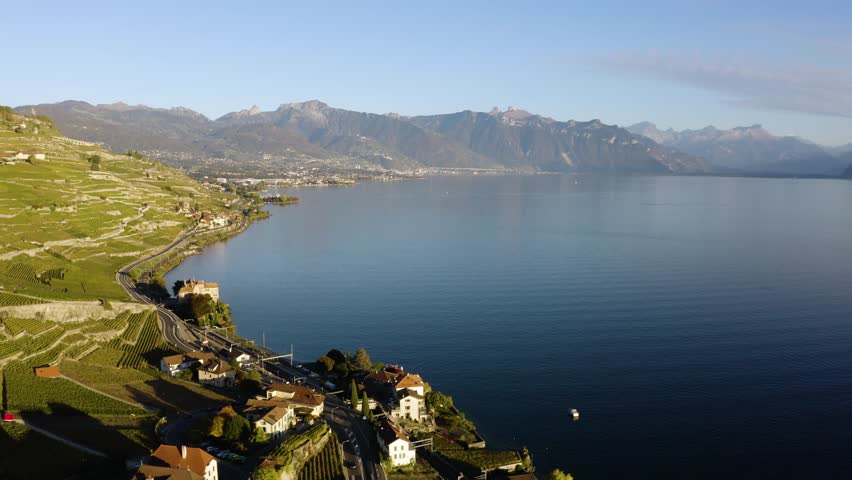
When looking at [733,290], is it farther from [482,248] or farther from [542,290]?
[482,248]

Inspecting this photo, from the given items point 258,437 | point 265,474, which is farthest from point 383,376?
point 265,474

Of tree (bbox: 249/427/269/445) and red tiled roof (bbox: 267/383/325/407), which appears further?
red tiled roof (bbox: 267/383/325/407)

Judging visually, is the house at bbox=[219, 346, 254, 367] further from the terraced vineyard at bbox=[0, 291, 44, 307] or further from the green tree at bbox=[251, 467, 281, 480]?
the green tree at bbox=[251, 467, 281, 480]

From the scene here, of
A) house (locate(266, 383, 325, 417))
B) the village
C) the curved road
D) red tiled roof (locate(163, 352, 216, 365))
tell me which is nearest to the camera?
the village

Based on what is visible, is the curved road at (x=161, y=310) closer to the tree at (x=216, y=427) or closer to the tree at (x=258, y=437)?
the tree at (x=216, y=427)

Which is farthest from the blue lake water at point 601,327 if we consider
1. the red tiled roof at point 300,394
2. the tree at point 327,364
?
the red tiled roof at point 300,394

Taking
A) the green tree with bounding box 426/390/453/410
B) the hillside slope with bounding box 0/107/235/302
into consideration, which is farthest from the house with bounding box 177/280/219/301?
the green tree with bounding box 426/390/453/410
